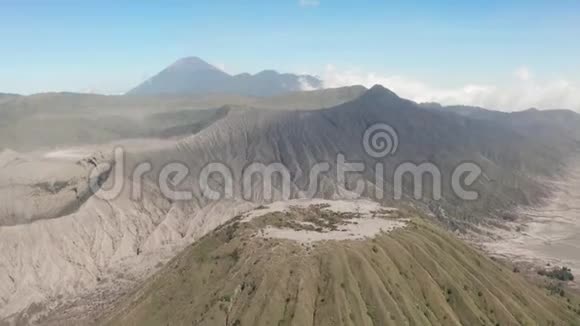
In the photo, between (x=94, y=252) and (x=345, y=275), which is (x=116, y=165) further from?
(x=345, y=275)

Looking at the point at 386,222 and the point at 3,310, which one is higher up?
the point at 386,222

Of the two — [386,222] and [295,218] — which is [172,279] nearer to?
[295,218]

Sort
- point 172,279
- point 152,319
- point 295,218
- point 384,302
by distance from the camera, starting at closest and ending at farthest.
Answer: point 384,302 < point 152,319 < point 172,279 < point 295,218

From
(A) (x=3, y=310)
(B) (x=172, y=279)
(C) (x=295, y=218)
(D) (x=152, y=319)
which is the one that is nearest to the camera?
(D) (x=152, y=319)

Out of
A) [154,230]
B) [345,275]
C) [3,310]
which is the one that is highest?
[345,275]

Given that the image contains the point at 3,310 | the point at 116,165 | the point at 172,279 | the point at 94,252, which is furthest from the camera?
the point at 116,165

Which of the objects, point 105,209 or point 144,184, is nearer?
point 105,209

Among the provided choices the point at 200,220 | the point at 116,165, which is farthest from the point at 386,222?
the point at 116,165

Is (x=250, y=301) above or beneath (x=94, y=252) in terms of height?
above

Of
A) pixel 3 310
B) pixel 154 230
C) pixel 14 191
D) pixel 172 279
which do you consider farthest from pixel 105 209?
pixel 172 279

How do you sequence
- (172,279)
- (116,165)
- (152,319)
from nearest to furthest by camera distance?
(152,319)
(172,279)
(116,165)
